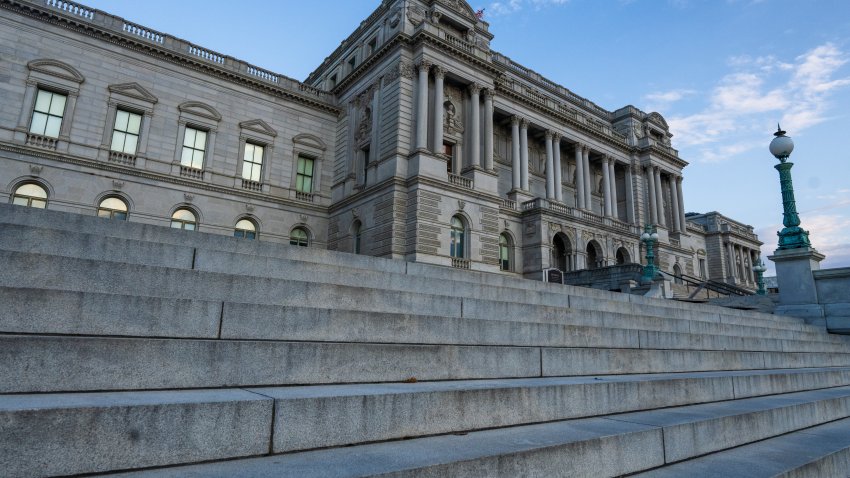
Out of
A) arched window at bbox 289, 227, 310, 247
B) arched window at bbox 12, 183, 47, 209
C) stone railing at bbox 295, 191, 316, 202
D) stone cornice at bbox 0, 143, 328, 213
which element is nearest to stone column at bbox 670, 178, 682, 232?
stone cornice at bbox 0, 143, 328, 213

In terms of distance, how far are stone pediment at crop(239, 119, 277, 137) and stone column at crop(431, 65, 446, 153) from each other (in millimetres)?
10329

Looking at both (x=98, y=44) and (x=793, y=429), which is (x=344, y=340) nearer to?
(x=793, y=429)

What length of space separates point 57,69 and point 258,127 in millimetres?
9873

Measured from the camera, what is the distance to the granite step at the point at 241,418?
220 cm

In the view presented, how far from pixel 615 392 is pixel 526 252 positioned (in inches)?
1083

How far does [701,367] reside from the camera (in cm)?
712

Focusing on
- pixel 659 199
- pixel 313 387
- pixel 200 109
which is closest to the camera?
pixel 313 387

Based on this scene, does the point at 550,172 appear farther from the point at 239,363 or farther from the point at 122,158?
the point at 239,363

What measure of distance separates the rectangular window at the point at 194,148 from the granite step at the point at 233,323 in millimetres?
25210

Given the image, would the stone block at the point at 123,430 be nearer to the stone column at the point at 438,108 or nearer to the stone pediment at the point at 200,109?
the stone column at the point at 438,108

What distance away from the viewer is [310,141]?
3078 cm

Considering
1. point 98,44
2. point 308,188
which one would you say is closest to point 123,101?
point 98,44

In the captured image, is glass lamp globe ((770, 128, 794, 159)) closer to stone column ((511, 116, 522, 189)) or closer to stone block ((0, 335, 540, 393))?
stone block ((0, 335, 540, 393))

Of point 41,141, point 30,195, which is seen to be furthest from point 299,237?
point 41,141
